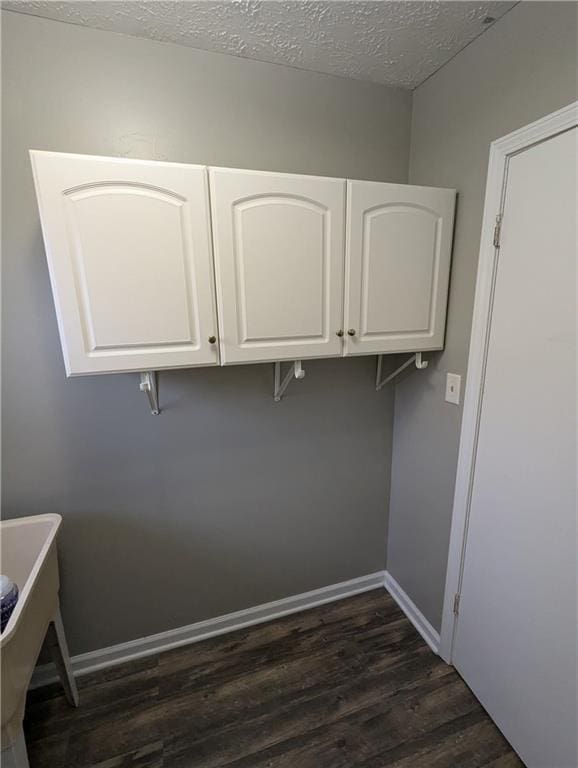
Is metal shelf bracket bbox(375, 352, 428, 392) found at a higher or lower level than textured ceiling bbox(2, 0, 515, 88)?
lower

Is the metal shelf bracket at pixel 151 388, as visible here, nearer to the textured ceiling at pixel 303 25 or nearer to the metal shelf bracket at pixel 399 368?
the metal shelf bracket at pixel 399 368

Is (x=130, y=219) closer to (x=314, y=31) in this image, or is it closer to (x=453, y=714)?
(x=314, y=31)

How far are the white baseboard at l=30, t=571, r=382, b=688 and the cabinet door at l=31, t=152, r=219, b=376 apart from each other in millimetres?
1393

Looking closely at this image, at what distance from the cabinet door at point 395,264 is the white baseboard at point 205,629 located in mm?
1431

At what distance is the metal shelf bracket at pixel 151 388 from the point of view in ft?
4.31

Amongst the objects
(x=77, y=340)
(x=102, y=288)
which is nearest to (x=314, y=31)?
(x=102, y=288)

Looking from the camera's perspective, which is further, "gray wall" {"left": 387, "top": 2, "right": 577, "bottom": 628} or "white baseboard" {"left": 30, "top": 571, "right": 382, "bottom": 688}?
"white baseboard" {"left": 30, "top": 571, "right": 382, "bottom": 688}

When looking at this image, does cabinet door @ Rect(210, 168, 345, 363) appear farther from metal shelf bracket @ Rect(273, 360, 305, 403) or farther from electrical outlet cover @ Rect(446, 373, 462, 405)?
electrical outlet cover @ Rect(446, 373, 462, 405)

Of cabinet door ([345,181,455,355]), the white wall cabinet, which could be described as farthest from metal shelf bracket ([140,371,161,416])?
cabinet door ([345,181,455,355])

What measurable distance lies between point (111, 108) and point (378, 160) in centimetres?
107

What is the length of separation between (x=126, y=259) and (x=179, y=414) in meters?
0.67

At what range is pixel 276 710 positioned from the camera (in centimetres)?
147

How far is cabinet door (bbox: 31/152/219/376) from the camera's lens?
1.01 metres

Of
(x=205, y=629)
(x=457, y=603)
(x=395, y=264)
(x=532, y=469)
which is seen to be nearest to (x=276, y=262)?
(x=395, y=264)
